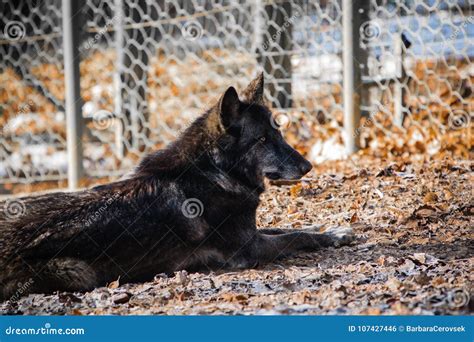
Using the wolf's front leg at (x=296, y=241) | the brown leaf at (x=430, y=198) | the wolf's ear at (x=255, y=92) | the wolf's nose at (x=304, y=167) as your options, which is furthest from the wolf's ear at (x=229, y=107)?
the brown leaf at (x=430, y=198)

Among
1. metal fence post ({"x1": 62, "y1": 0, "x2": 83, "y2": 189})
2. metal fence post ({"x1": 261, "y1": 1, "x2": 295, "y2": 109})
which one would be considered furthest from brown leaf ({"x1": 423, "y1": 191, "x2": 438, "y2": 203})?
metal fence post ({"x1": 62, "y1": 0, "x2": 83, "y2": 189})

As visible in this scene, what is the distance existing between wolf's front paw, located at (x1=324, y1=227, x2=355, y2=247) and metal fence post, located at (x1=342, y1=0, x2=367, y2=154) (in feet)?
6.14

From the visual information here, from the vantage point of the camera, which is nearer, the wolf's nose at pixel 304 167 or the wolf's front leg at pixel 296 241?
the wolf's front leg at pixel 296 241

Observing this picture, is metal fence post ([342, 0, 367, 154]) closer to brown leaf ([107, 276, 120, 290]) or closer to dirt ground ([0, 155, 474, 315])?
dirt ground ([0, 155, 474, 315])

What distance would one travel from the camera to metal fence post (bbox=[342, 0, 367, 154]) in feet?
17.9

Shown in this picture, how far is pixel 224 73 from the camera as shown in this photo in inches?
284

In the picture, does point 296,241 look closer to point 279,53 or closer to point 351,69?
point 351,69

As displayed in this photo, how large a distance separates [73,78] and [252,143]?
12.0 ft

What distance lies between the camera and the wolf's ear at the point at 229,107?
356 centimetres

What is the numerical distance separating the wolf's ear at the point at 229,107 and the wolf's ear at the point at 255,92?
152 millimetres

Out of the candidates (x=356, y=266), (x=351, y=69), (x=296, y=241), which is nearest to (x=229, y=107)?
(x=296, y=241)

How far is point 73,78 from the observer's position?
682cm

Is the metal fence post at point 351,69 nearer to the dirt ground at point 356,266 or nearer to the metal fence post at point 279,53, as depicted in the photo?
the dirt ground at point 356,266

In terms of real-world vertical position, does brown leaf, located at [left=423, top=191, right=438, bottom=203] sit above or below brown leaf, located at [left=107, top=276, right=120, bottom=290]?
above
